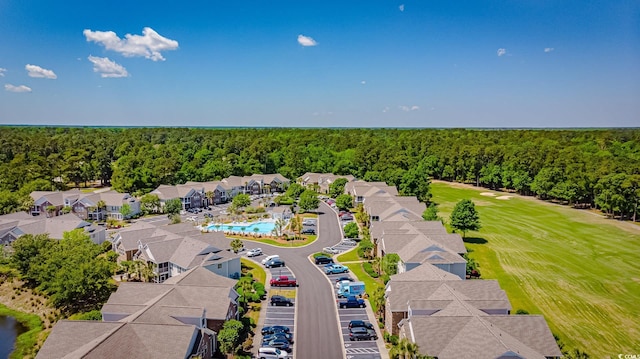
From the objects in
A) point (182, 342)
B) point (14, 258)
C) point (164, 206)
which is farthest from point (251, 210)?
point (182, 342)

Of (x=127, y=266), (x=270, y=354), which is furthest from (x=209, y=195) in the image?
(x=270, y=354)

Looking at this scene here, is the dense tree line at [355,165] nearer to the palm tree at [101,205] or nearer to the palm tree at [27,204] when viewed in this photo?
the palm tree at [27,204]

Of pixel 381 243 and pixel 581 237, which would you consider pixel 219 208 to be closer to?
pixel 381 243

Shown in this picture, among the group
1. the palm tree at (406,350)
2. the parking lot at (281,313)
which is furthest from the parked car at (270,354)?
the palm tree at (406,350)

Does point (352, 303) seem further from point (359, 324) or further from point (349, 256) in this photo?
point (349, 256)

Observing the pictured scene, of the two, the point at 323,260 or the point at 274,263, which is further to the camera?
the point at 323,260

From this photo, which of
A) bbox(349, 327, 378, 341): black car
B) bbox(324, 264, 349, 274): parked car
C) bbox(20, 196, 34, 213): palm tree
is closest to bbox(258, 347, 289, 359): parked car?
bbox(349, 327, 378, 341): black car
